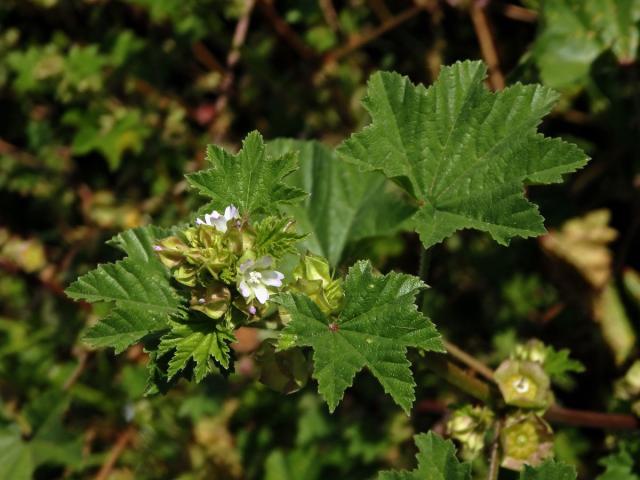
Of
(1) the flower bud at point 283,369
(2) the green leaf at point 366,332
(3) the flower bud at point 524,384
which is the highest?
(2) the green leaf at point 366,332

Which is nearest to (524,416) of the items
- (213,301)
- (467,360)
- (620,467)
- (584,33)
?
(467,360)

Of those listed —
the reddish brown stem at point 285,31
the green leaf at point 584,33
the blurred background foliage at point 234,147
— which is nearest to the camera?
the green leaf at point 584,33

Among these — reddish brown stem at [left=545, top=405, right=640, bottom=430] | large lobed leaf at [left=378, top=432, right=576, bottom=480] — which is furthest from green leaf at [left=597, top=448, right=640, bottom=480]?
large lobed leaf at [left=378, top=432, right=576, bottom=480]

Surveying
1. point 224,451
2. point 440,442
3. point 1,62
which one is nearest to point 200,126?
point 1,62

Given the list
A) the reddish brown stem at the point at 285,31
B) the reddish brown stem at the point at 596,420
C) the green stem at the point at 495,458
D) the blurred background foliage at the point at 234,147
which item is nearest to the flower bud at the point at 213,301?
the green stem at the point at 495,458

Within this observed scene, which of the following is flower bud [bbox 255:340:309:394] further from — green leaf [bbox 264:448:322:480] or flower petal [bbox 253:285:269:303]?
green leaf [bbox 264:448:322:480]

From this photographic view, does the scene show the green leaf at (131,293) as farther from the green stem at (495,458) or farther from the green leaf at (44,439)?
the green leaf at (44,439)

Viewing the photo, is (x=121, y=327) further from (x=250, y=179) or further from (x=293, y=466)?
(x=293, y=466)
